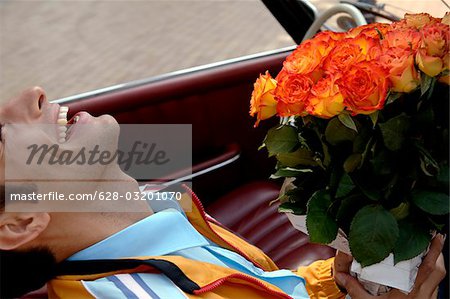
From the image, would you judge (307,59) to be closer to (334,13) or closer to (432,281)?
(432,281)

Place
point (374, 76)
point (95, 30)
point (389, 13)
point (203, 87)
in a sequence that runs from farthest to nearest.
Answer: point (95, 30), point (389, 13), point (203, 87), point (374, 76)

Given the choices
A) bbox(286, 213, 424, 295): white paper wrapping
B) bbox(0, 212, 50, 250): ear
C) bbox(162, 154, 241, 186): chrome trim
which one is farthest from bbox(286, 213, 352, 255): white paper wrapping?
bbox(162, 154, 241, 186): chrome trim

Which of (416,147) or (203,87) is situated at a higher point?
(416,147)

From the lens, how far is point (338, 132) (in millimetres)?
1258

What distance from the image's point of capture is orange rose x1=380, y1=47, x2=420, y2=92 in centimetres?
119

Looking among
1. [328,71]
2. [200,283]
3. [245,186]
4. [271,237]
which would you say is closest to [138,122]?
[245,186]

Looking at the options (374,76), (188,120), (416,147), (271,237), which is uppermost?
(374,76)

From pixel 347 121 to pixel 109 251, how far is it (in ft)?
2.34

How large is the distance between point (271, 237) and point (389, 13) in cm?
119

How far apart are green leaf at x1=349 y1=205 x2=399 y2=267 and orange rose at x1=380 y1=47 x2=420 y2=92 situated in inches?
9.3

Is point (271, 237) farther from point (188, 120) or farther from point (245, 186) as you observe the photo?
point (188, 120)

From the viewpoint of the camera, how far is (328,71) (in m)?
1.24

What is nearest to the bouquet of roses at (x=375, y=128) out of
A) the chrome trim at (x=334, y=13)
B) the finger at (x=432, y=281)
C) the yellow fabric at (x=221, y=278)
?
the finger at (x=432, y=281)

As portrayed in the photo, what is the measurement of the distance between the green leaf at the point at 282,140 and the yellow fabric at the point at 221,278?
394 millimetres
